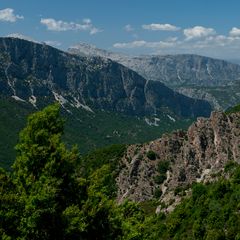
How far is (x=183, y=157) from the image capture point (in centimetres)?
15462

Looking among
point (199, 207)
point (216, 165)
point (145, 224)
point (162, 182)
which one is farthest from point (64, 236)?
point (162, 182)

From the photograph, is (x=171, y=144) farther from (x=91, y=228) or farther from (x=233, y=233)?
(x=91, y=228)

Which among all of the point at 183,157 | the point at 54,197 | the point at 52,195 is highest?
the point at 52,195

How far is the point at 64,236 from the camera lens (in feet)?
98.5

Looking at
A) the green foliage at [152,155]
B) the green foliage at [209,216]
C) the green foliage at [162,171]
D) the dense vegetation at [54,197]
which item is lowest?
the green foliage at [162,171]

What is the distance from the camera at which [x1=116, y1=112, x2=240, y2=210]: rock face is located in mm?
144375

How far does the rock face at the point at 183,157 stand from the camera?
5684 inches

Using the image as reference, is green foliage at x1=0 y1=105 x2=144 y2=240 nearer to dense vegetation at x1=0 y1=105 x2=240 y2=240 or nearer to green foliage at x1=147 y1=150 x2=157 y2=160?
dense vegetation at x1=0 y1=105 x2=240 y2=240

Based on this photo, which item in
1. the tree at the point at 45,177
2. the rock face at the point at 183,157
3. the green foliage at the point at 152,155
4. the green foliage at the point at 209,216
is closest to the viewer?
the tree at the point at 45,177

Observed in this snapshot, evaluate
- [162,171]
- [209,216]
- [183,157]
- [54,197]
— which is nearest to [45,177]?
[54,197]

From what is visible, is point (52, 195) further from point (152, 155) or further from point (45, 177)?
point (152, 155)

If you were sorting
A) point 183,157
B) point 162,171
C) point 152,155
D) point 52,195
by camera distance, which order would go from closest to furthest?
point 52,195, point 183,157, point 162,171, point 152,155

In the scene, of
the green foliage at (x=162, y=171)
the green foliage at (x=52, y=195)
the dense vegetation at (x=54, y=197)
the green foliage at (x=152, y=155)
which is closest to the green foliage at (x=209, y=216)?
the dense vegetation at (x=54, y=197)

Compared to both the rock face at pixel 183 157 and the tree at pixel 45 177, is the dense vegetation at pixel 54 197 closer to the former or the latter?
the tree at pixel 45 177
